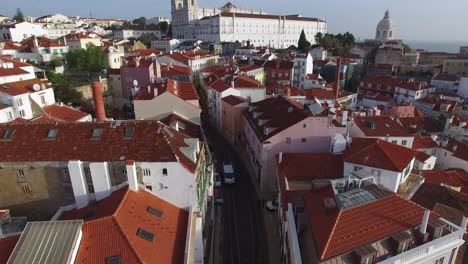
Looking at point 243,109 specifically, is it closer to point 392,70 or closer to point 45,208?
point 45,208

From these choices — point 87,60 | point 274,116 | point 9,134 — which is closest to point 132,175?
point 9,134

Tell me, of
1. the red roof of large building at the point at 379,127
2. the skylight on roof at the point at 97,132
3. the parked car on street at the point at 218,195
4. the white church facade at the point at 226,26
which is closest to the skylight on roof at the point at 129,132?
the skylight on roof at the point at 97,132

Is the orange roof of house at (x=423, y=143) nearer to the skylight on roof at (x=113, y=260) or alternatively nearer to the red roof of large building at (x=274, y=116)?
the red roof of large building at (x=274, y=116)

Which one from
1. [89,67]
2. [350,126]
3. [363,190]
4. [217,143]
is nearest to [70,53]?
[89,67]

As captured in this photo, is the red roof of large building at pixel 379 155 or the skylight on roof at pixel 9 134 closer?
the skylight on roof at pixel 9 134

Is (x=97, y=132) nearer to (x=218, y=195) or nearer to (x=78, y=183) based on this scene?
(x=78, y=183)
